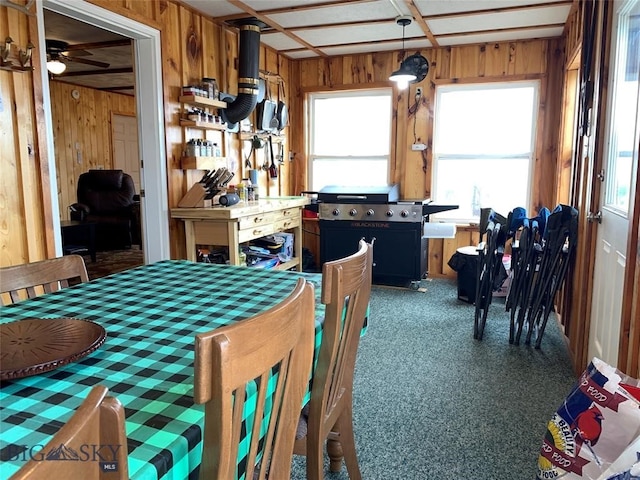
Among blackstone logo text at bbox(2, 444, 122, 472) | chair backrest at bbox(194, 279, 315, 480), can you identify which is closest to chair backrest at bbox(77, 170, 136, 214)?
chair backrest at bbox(194, 279, 315, 480)

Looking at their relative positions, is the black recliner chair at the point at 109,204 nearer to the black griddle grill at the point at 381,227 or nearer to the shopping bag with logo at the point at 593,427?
the black griddle grill at the point at 381,227

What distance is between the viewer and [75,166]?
22.3 feet

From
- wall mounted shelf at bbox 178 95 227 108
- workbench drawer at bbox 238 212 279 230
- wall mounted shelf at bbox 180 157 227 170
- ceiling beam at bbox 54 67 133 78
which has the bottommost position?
workbench drawer at bbox 238 212 279 230

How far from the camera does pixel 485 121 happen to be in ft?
15.7

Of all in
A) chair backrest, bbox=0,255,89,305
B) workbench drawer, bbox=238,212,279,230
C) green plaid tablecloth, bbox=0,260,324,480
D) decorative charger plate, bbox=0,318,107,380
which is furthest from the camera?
workbench drawer, bbox=238,212,279,230

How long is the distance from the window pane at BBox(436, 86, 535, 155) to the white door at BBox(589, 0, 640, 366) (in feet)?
8.18

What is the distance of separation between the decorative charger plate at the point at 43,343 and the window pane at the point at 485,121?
14.3 feet

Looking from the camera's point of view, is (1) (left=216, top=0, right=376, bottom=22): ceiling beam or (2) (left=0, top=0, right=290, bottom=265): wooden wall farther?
(1) (left=216, top=0, right=376, bottom=22): ceiling beam

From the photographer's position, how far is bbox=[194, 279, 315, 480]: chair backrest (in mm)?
665

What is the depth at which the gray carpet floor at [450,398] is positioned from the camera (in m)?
1.86

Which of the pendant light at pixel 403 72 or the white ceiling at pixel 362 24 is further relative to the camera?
the pendant light at pixel 403 72

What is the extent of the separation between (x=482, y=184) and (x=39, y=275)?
14.0 feet

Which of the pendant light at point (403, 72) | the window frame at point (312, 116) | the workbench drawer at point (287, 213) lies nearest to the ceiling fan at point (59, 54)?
the window frame at point (312, 116)

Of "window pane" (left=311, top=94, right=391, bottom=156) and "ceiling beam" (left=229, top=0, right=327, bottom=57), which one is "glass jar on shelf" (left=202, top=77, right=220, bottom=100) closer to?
"ceiling beam" (left=229, top=0, right=327, bottom=57)
